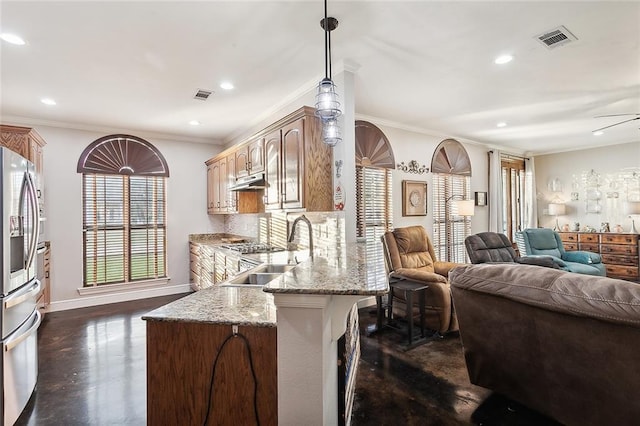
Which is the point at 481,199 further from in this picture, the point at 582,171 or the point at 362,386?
the point at 362,386

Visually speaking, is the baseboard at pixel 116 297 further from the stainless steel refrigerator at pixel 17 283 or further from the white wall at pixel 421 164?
the white wall at pixel 421 164

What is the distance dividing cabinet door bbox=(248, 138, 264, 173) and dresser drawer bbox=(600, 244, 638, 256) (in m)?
6.80

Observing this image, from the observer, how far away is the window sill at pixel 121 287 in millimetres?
4796

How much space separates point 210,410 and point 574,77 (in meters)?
4.48

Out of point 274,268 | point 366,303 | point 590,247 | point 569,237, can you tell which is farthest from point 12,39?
point 590,247

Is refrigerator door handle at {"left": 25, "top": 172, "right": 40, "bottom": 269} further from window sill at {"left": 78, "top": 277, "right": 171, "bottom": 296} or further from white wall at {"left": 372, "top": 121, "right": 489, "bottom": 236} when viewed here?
white wall at {"left": 372, "top": 121, "right": 489, "bottom": 236}

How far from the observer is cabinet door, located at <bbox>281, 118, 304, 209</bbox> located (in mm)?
3039

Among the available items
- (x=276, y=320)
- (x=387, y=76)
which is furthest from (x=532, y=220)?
(x=276, y=320)

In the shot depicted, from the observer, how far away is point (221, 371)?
4.61 feet

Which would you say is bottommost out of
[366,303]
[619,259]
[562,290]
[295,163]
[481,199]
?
[366,303]

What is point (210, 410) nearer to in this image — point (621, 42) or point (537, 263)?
point (621, 42)

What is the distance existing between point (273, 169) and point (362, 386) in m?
2.32

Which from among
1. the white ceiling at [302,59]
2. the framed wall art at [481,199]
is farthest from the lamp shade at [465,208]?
the white ceiling at [302,59]

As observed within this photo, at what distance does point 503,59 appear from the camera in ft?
9.61
